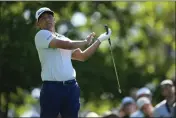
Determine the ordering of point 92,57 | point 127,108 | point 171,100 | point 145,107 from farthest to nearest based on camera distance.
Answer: point 92,57 < point 127,108 < point 145,107 < point 171,100

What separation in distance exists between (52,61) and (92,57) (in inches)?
326

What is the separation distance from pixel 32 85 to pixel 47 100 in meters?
6.94

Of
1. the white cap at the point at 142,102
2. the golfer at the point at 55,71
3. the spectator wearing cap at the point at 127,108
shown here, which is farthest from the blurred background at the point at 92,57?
the golfer at the point at 55,71

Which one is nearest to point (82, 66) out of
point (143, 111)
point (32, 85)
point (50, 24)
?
point (32, 85)

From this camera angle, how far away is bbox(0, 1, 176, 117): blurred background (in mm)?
13562

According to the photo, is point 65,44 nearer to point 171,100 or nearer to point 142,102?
point 171,100

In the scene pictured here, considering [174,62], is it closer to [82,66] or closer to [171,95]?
[82,66]

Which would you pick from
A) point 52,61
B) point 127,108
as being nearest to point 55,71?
point 52,61

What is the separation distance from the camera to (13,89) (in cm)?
1396

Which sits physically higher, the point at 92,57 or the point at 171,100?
the point at 92,57

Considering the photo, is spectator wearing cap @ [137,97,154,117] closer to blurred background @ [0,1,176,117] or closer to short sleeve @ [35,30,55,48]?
blurred background @ [0,1,176,117]

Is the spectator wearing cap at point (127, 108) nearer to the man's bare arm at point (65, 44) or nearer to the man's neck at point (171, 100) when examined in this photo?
the man's neck at point (171, 100)

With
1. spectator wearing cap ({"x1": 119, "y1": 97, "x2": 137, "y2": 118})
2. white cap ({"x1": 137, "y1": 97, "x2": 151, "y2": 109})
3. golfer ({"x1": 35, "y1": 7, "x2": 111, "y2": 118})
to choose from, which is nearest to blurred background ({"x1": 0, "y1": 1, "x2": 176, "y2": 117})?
spectator wearing cap ({"x1": 119, "y1": 97, "x2": 137, "y2": 118})

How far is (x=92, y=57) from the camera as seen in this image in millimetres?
15242
